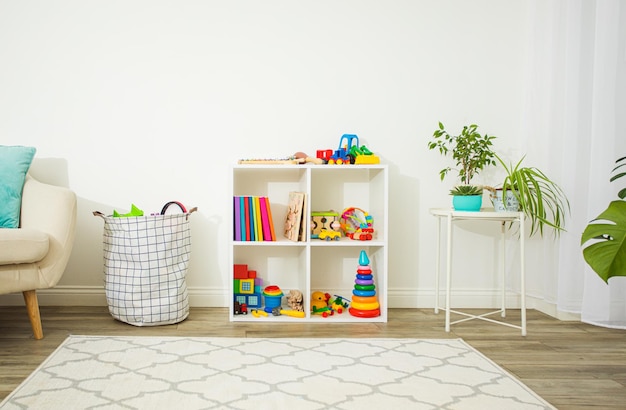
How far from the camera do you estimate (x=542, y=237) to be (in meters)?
2.88

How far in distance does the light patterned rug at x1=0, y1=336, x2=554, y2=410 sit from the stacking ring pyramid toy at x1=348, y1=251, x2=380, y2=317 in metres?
0.38

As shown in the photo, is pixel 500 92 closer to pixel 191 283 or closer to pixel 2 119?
pixel 191 283

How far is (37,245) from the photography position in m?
2.24

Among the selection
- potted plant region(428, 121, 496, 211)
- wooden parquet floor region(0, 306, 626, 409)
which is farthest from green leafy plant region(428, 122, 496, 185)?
wooden parquet floor region(0, 306, 626, 409)

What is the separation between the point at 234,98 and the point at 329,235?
893mm

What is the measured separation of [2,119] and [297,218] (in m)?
1.62

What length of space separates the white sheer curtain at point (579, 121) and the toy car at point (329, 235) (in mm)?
1043

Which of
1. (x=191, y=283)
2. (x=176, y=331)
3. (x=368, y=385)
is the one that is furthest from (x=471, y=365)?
(x=191, y=283)

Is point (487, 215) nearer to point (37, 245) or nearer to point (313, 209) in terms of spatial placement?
point (313, 209)

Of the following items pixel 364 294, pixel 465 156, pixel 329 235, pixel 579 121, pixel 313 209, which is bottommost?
pixel 364 294

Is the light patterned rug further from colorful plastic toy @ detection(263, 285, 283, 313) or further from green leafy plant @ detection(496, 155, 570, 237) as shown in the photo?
green leafy plant @ detection(496, 155, 570, 237)

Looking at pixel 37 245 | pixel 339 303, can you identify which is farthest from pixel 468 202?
pixel 37 245

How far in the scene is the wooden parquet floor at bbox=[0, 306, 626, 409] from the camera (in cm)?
184

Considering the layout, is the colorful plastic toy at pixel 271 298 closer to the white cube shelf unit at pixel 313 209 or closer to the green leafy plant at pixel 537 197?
the white cube shelf unit at pixel 313 209
